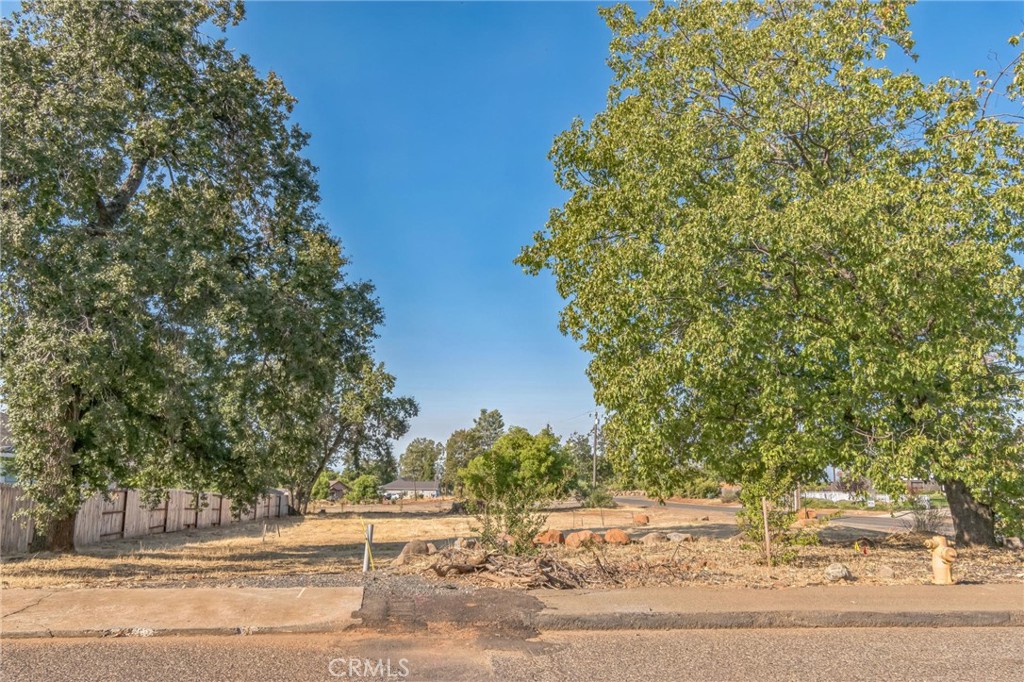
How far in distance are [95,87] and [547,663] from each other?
12.5m

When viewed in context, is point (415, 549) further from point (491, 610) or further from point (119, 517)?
point (119, 517)

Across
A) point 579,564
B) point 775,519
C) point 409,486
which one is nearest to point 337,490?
point 409,486

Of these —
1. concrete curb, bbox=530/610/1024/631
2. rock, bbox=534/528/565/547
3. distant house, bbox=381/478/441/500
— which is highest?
concrete curb, bbox=530/610/1024/631

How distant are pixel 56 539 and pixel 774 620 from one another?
1435 centimetres

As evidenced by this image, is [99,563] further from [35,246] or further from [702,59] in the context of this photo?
[702,59]

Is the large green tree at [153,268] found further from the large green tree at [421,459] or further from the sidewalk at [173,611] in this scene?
the large green tree at [421,459]

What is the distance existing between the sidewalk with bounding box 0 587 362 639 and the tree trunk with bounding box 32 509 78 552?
7.00 metres

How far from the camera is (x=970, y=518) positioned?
1369 centimetres

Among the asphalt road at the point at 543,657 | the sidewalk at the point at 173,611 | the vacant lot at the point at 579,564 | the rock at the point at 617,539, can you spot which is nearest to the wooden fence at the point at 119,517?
the vacant lot at the point at 579,564

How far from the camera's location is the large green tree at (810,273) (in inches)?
431

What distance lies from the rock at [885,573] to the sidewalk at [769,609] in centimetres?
137

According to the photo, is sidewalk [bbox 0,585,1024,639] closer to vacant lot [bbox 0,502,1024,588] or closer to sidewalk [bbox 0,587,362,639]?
sidewalk [bbox 0,587,362,639]

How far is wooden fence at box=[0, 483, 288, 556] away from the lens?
1455 cm

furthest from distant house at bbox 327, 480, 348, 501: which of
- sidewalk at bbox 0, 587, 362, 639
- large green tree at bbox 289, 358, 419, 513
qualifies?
sidewalk at bbox 0, 587, 362, 639
